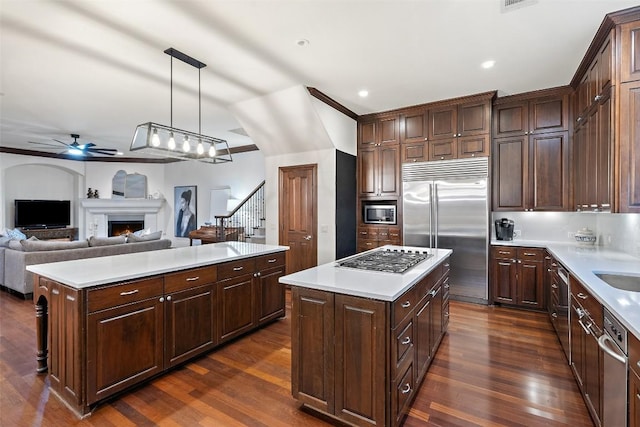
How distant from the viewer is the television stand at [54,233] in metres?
8.13

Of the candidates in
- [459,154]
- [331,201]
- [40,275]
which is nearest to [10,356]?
[40,275]

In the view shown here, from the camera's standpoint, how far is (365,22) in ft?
8.53

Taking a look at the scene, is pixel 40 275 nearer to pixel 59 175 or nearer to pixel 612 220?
pixel 612 220

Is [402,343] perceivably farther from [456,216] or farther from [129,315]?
[456,216]

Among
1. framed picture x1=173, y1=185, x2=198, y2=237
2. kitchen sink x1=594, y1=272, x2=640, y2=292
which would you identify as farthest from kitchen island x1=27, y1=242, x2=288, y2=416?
framed picture x1=173, y1=185, x2=198, y2=237

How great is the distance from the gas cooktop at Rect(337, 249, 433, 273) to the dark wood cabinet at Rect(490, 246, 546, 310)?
1.83 m

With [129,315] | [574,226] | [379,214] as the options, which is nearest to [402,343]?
[129,315]

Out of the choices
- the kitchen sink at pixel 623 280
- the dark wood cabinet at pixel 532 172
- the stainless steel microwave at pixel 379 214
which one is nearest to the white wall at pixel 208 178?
the stainless steel microwave at pixel 379 214

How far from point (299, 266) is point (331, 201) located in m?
1.29

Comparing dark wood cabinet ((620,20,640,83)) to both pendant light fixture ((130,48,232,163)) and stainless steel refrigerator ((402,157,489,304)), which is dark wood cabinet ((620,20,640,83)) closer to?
stainless steel refrigerator ((402,157,489,304))

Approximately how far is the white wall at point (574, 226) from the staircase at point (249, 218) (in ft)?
15.3

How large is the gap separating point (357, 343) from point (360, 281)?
376 millimetres

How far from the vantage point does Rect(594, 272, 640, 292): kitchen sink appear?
219 centimetres

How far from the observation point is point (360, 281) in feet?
6.61
